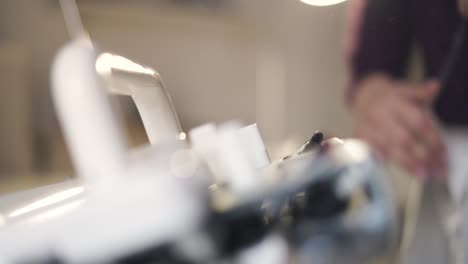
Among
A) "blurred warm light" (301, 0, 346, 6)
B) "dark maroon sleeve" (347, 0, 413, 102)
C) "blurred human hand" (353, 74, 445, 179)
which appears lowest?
"blurred human hand" (353, 74, 445, 179)

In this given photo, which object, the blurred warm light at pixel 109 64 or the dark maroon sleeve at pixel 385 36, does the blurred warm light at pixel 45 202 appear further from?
the dark maroon sleeve at pixel 385 36

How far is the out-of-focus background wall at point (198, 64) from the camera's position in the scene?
460 mm

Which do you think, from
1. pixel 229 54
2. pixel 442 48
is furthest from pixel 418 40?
pixel 229 54

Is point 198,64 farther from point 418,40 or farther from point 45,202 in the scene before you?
point 45,202

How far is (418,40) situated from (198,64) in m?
0.36

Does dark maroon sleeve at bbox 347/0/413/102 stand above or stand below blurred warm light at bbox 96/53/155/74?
below

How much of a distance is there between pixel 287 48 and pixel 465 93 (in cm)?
24

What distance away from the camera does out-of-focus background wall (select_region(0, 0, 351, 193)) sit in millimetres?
460

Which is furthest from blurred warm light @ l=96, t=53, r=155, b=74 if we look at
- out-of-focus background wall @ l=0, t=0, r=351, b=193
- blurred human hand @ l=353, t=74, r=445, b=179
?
blurred human hand @ l=353, t=74, r=445, b=179

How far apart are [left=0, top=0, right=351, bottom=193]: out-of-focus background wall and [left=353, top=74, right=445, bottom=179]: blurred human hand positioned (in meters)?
0.02

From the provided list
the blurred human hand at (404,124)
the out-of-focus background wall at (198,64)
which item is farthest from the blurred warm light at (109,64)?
the blurred human hand at (404,124)

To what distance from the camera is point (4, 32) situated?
0.97 m

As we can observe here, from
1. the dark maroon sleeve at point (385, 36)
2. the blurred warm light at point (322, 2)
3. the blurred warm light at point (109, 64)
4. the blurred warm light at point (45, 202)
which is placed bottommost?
the blurred warm light at point (45, 202)

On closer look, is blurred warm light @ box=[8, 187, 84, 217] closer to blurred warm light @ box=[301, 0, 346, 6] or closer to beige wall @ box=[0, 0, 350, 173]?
beige wall @ box=[0, 0, 350, 173]
